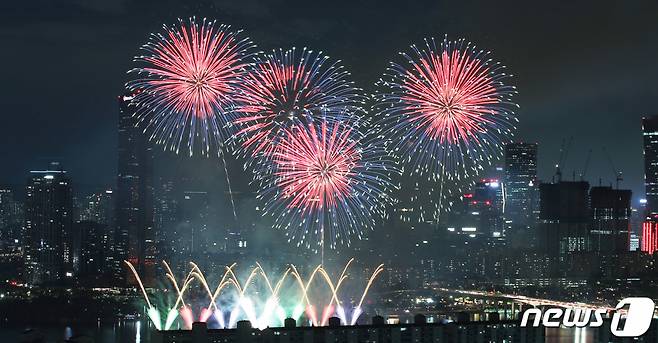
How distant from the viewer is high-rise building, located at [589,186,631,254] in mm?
67625

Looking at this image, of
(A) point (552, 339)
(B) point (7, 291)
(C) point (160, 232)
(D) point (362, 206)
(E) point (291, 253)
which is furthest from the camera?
(B) point (7, 291)

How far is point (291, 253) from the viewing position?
40562 millimetres

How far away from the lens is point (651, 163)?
73.9 meters

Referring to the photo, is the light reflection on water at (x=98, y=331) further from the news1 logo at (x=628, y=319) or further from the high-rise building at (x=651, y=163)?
the high-rise building at (x=651, y=163)

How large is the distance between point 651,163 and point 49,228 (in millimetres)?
43261

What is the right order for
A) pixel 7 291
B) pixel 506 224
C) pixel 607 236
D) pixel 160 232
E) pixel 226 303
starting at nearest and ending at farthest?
pixel 226 303 → pixel 160 232 → pixel 7 291 → pixel 506 224 → pixel 607 236

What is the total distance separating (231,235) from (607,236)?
3448 cm

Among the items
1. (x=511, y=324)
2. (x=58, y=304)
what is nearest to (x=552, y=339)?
(x=511, y=324)

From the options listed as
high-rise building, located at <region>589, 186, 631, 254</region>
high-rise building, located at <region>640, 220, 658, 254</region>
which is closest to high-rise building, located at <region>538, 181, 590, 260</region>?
high-rise building, located at <region>589, 186, 631, 254</region>

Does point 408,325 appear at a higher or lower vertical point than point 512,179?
lower

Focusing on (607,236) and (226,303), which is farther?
(607,236)

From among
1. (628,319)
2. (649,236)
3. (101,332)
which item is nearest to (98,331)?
(101,332)

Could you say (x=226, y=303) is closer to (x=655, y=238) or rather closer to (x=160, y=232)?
(x=160, y=232)

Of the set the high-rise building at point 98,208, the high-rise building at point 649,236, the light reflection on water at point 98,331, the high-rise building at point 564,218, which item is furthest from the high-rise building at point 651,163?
the light reflection on water at point 98,331
